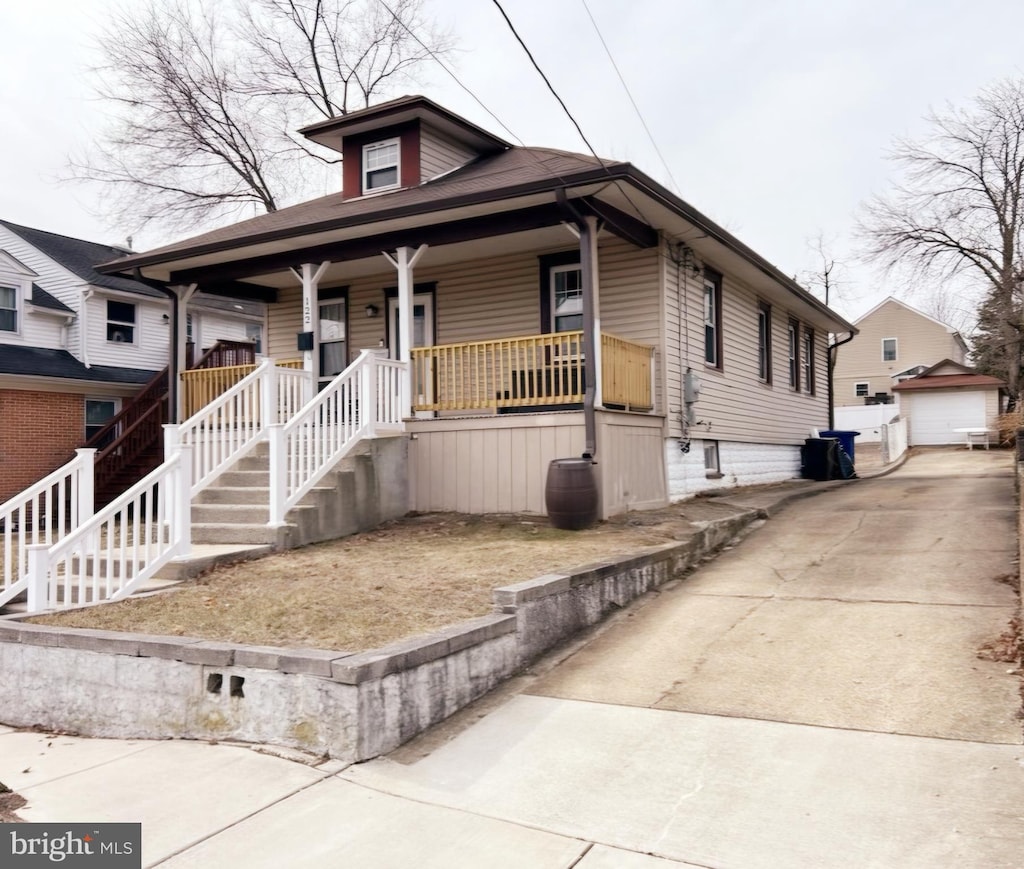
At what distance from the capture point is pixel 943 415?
33219 millimetres

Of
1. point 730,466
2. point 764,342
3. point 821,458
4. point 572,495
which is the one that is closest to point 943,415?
point 821,458

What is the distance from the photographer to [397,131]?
45.2 ft

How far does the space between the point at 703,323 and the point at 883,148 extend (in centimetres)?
2160

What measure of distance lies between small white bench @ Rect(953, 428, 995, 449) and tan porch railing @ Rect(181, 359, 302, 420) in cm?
2341

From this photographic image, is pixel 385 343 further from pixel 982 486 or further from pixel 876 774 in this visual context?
pixel 876 774

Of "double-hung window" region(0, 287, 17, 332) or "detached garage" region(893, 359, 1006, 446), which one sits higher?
"double-hung window" region(0, 287, 17, 332)

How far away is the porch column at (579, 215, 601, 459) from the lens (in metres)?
9.54

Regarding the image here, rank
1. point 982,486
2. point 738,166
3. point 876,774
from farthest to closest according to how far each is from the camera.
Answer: point 738,166
point 982,486
point 876,774

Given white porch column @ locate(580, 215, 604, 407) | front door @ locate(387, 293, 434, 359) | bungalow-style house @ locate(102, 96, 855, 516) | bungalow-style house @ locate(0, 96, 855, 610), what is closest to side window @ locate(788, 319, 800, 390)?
bungalow-style house @ locate(102, 96, 855, 516)

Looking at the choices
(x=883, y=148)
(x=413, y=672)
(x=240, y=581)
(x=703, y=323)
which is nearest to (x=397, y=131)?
(x=703, y=323)

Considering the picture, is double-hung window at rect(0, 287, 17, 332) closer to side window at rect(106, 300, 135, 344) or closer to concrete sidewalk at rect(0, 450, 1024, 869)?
side window at rect(106, 300, 135, 344)

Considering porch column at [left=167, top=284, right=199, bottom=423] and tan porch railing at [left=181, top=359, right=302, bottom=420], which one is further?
porch column at [left=167, top=284, right=199, bottom=423]

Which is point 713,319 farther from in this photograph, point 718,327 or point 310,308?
point 310,308

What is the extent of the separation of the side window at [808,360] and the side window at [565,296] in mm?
8880
